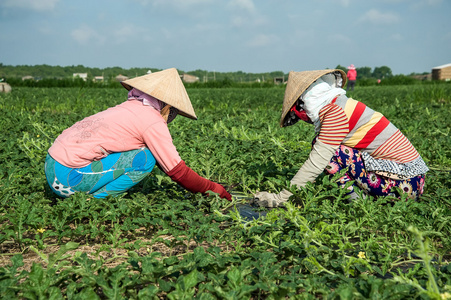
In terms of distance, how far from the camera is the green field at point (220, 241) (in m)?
1.73

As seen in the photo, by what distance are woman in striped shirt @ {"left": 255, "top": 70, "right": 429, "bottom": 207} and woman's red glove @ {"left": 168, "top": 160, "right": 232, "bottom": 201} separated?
0.36m

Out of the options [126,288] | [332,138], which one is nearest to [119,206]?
[126,288]

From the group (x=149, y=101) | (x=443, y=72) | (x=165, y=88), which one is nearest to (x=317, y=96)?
(x=165, y=88)

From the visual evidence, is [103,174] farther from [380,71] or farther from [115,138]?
[380,71]

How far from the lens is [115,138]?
2820 mm

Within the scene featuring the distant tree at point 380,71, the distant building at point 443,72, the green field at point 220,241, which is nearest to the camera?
the green field at point 220,241

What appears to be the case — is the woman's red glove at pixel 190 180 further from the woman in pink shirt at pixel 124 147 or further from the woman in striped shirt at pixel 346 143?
the woman in striped shirt at pixel 346 143

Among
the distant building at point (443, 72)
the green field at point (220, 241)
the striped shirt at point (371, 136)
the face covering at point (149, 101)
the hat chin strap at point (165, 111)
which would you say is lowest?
the green field at point (220, 241)

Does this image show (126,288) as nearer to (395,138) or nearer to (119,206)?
(119,206)

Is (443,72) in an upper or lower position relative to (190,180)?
upper

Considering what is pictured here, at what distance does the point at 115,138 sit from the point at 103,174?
29 cm

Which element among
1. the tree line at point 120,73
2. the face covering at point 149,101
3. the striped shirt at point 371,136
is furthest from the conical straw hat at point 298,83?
the tree line at point 120,73

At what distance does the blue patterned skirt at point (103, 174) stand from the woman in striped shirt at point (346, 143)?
94 centimetres

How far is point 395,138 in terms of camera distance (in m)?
3.08
